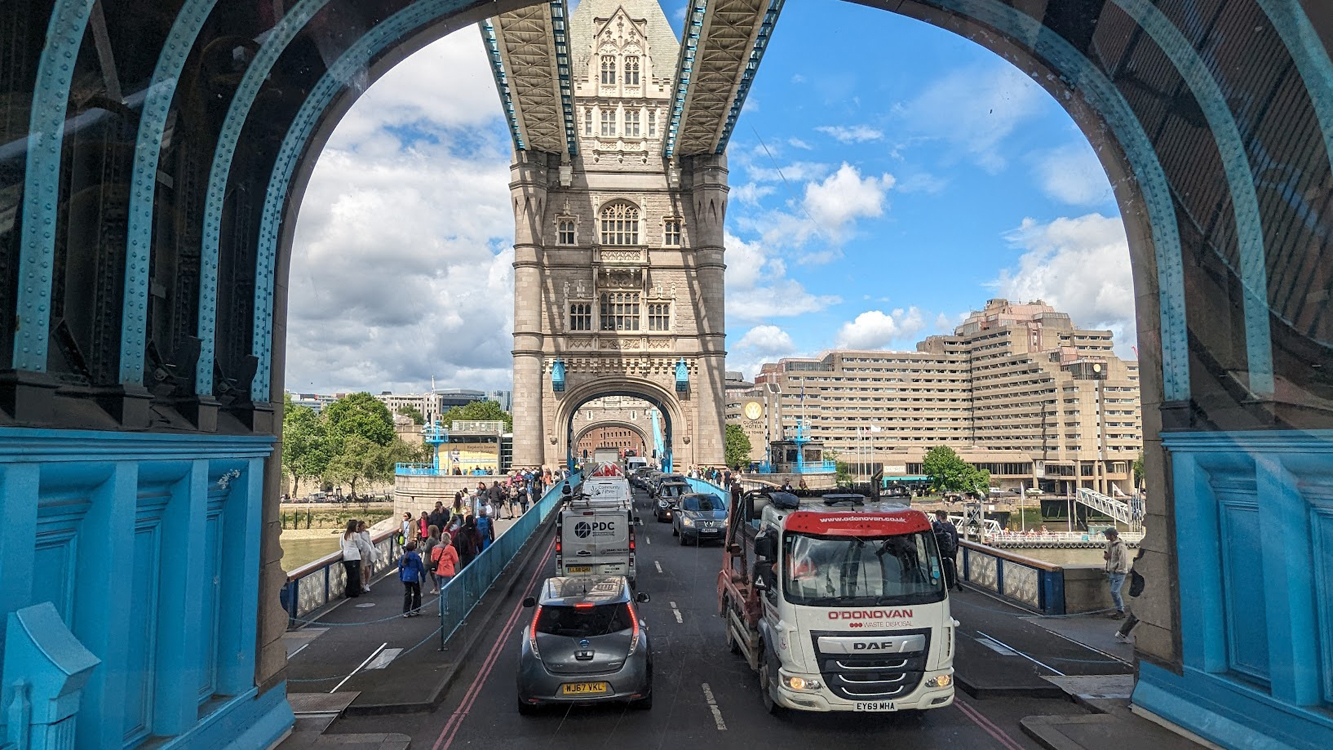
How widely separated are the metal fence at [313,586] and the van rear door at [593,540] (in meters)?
4.93

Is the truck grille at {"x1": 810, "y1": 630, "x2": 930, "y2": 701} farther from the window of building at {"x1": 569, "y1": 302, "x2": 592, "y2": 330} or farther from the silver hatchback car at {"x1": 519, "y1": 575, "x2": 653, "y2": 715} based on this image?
the window of building at {"x1": 569, "y1": 302, "x2": 592, "y2": 330}

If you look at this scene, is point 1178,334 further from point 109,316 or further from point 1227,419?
point 109,316

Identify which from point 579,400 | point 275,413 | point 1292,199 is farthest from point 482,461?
point 1292,199

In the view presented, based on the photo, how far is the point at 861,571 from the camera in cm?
895

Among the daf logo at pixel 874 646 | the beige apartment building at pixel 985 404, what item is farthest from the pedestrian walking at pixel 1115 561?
the beige apartment building at pixel 985 404

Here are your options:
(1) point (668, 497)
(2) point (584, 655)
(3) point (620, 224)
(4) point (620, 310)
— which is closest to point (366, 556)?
(2) point (584, 655)

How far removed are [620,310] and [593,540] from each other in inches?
1369

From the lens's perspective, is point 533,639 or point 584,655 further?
point 533,639

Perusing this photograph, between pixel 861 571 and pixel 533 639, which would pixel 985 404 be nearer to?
pixel 861 571

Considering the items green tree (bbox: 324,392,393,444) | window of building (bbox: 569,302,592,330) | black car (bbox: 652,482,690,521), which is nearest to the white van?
black car (bbox: 652,482,690,521)

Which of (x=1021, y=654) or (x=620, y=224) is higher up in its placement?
(x=620, y=224)

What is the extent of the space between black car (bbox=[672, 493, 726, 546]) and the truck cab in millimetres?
15390

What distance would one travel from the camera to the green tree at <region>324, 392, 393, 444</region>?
260 ft

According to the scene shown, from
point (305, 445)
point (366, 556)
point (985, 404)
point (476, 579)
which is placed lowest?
point (476, 579)
